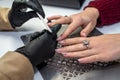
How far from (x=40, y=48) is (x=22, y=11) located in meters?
0.23

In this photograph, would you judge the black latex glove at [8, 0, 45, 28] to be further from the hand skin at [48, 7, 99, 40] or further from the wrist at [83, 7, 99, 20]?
the wrist at [83, 7, 99, 20]

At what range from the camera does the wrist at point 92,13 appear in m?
0.98

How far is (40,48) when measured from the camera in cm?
76

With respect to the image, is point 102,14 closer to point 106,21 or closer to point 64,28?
point 106,21

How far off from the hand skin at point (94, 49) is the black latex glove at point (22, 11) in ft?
0.51

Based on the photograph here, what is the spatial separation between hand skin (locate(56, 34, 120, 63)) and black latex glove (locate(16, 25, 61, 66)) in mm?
40

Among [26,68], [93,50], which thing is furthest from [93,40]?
[26,68]

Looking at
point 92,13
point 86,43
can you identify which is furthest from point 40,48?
point 92,13

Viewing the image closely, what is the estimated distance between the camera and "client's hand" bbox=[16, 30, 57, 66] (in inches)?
29.2

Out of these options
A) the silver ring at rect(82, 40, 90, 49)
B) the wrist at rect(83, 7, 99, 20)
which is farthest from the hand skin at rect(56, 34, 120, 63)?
the wrist at rect(83, 7, 99, 20)

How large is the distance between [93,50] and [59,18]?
25 cm

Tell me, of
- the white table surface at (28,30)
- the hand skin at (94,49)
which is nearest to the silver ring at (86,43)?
the hand skin at (94,49)

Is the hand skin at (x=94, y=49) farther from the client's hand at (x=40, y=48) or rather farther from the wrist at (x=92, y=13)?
the wrist at (x=92, y=13)

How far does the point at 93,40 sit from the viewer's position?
84 cm
